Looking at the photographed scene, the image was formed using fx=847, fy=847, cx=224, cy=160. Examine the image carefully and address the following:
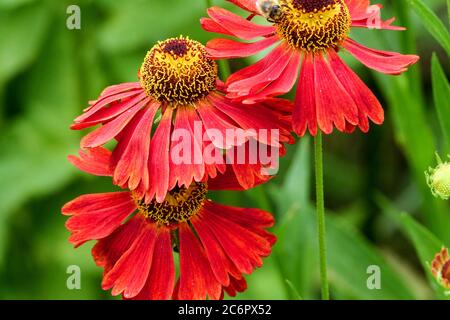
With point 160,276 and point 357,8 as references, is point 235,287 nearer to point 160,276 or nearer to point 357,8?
point 160,276

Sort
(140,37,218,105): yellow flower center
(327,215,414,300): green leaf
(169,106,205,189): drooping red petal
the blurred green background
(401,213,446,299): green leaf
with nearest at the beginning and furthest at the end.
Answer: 1. (169,106,205,189): drooping red petal
2. (140,37,218,105): yellow flower center
3. (401,213,446,299): green leaf
4. (327,215,414,300): green leaf
5. the blurred green background

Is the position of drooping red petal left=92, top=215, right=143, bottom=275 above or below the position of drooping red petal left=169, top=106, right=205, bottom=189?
below

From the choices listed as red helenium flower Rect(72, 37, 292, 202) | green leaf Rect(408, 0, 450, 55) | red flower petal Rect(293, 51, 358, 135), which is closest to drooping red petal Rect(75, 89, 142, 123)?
red helenium flower Rect(72, 37, 292, 202)

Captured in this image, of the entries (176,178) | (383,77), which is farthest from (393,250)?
(176,178)

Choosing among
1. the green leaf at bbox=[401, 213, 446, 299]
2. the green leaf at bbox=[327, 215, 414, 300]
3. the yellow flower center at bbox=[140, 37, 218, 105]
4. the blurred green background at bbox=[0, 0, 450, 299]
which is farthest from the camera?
the blurred green background at bbox=[0, 0, 450, 299]

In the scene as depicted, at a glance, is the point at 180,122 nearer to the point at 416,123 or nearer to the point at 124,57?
the point at 416,123

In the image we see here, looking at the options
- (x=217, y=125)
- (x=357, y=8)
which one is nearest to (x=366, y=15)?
(x=357, y=8)

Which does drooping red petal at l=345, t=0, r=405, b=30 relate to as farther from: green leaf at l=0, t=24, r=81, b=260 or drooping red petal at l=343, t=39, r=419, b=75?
green leaf at l=0, t=24, r=81, b=260
